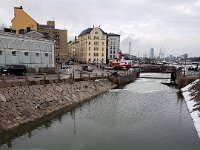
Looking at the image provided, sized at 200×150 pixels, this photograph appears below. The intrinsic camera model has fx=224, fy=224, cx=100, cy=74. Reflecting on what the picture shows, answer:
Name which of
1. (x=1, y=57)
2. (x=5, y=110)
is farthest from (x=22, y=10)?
(x=5, y=110)

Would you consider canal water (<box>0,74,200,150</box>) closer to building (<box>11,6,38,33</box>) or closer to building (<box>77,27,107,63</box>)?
building (<box>11,6,38,33</box>)

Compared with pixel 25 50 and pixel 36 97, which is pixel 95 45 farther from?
pixel 36 97

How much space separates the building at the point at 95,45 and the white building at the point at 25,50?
192 ft

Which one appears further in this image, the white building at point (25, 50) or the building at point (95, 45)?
the building at point (95, 45)

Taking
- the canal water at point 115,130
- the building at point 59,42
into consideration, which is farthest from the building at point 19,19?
the canal water at point 115,130

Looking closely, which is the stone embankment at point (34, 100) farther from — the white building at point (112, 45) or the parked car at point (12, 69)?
the white building at point (112, 45)

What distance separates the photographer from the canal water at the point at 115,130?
2066 centimetres

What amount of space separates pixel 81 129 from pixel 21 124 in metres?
6.64

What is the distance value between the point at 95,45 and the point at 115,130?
3704 inches

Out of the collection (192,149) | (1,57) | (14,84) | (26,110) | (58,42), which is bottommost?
(192,149)

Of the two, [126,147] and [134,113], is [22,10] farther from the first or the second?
[126,147]

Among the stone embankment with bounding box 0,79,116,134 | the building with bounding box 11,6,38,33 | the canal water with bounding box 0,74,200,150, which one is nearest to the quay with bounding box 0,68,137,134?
the stone embankment with bounding box 0,79,116,134

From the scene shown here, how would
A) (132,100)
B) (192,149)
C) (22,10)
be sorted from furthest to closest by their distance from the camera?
(22,10) < (132,100) < (192,149)

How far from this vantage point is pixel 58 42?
112 metres
